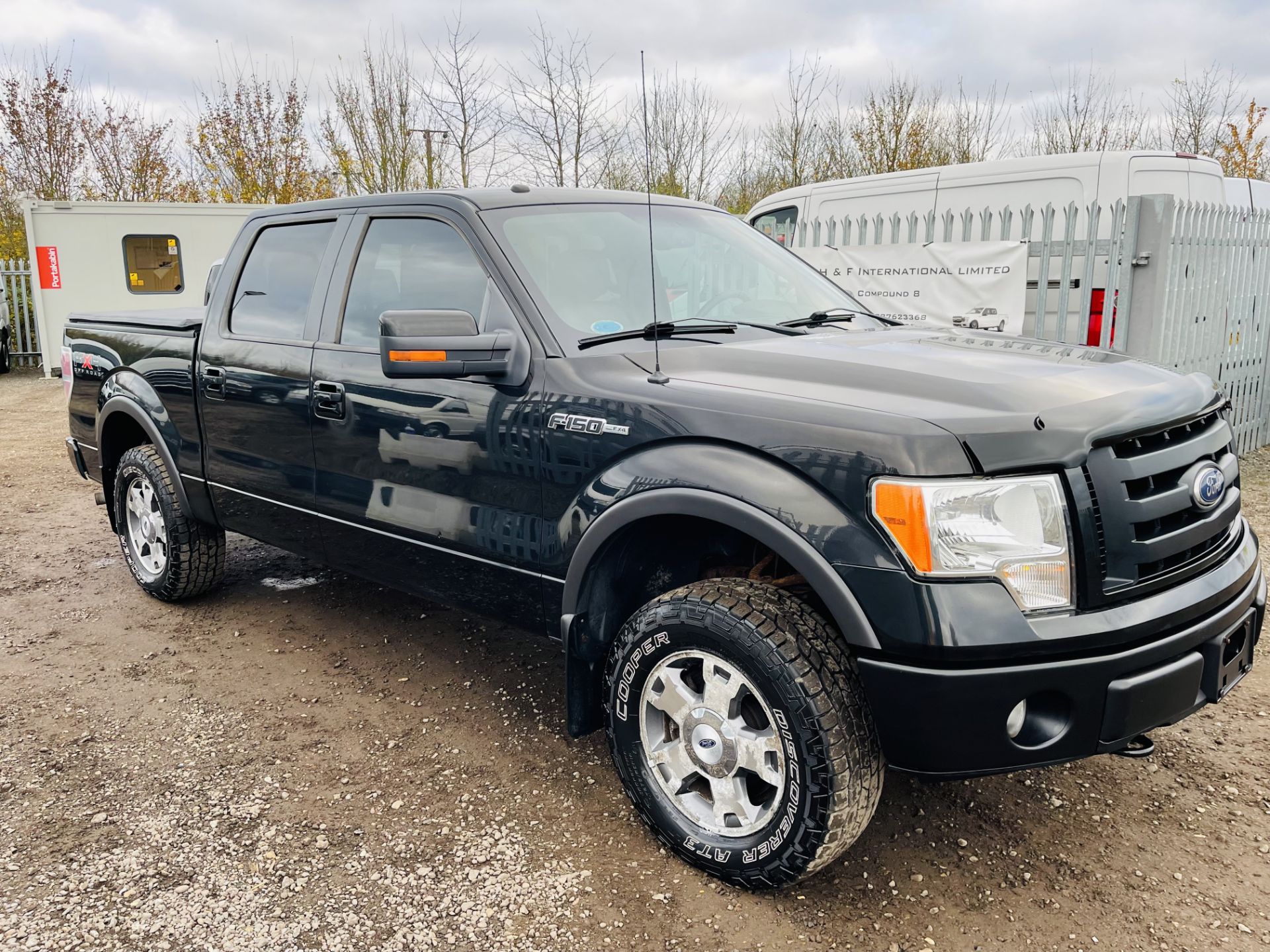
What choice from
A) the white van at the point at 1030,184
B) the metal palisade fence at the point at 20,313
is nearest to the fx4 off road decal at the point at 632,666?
the white van at the point at 1030,184

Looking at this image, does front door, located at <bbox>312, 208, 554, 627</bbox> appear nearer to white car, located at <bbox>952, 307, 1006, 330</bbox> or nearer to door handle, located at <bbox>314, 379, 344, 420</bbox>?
door handle, located at <bbox>314, 379, 344, 420</bbox>

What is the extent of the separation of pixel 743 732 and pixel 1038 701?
722mm

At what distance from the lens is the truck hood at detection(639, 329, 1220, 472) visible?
2.21 m

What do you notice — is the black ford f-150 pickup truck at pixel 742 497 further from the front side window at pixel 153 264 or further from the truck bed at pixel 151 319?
the front side window at pixel 153 264

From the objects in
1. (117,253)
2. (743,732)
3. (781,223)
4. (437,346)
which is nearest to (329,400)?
(437,346)

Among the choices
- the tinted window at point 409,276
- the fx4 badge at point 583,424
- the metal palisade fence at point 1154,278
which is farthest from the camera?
the metal palisade fence at point 1154,278

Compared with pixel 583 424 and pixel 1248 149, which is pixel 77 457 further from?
pixel 1248 149

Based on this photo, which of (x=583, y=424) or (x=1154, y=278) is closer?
(x=583, y=424)

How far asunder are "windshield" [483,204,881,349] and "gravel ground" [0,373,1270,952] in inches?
61.1

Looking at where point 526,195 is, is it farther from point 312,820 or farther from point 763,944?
point 763,944

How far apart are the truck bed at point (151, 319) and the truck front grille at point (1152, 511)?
12.7 ft

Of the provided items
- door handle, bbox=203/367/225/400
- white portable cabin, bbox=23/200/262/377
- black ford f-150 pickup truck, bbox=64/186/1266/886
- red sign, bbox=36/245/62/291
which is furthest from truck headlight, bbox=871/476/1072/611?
red sign, bbox=36/245/62/291

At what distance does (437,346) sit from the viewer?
280cm

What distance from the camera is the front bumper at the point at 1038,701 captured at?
85.1 inches
